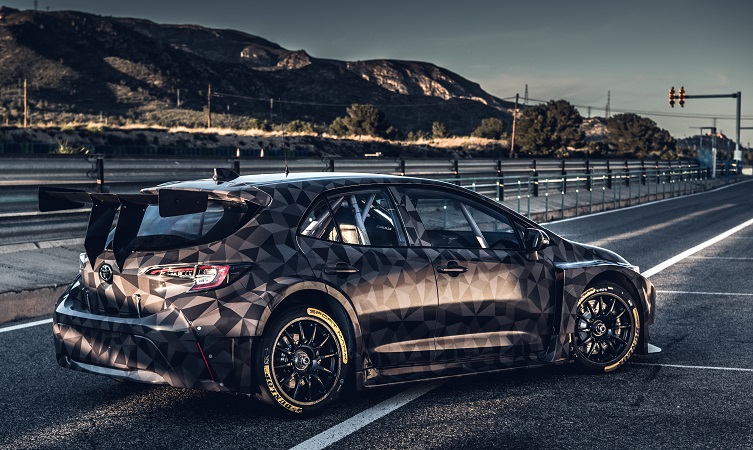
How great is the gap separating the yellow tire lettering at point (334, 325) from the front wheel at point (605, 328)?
196 cm

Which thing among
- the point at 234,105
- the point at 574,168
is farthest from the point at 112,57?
the point at 574,168

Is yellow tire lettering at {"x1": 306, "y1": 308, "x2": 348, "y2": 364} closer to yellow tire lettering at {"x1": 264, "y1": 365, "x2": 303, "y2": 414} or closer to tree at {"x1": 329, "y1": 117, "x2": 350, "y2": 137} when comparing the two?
yellow tire lettering at {"x1": 264, "y1": 365, "x2": 303, "y2": 414}

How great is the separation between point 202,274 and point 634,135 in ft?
477

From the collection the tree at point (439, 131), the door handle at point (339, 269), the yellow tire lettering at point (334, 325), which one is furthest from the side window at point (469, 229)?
the tree at point (439, 131)

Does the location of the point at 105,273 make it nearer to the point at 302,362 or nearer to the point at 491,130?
the point at 302,362

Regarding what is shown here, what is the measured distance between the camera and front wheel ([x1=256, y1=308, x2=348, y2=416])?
5.50 m

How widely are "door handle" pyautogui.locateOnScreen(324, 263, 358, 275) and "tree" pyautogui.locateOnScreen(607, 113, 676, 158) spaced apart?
13895 cm

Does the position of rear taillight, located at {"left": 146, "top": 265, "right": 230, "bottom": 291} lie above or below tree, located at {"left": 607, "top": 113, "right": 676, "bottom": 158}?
below

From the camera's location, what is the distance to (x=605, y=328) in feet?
23.1

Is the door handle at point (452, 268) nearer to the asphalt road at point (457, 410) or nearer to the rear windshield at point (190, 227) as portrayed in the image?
the asphalt road at point (457, 410)


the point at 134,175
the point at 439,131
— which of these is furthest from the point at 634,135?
the point at 134,175

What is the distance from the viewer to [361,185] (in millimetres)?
6281

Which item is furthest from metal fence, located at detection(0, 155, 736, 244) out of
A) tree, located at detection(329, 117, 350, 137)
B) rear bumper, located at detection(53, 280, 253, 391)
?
tree, located at detection(329, 117, 350, 137)

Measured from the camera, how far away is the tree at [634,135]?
143125 mm
